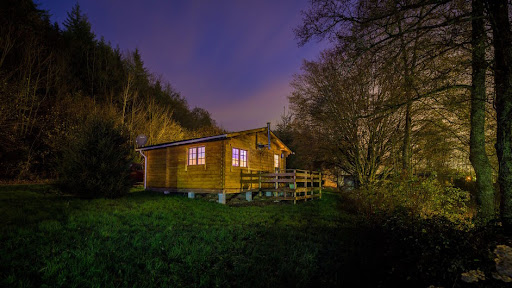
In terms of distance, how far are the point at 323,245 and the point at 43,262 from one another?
216 inches

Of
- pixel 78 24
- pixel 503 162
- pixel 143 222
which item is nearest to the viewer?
pixel 503 162

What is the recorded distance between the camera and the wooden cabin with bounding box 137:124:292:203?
13579 mm

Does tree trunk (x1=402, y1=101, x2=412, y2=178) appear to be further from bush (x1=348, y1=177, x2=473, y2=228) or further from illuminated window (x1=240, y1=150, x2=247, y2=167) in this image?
illuminated window (x1=240, y1=150, x2=247, y2=167)

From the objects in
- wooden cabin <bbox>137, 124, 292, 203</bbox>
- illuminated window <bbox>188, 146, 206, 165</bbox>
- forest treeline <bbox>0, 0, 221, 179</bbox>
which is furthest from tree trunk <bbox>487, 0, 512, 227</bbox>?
forest treeline <bbox>0, 0, 221, 179</bbox>

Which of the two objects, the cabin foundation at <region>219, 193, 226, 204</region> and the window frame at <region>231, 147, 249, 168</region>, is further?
the window frame at <region>231, 147, 249, 168</region>

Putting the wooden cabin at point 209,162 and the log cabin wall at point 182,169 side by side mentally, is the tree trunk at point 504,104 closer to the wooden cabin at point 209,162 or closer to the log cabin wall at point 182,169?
the wooden cabin at point 209,162

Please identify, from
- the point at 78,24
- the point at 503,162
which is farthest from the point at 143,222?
the point at 78,24

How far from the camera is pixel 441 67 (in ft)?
22.3

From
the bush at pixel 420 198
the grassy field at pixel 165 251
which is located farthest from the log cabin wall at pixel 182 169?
the bush at pixel 420 198

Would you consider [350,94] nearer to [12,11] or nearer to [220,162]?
[220,162]

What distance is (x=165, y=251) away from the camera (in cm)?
482

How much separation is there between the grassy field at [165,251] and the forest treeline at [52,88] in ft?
25.3

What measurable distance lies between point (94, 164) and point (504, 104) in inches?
508

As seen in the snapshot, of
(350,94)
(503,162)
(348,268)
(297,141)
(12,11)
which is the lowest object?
(348,268)
